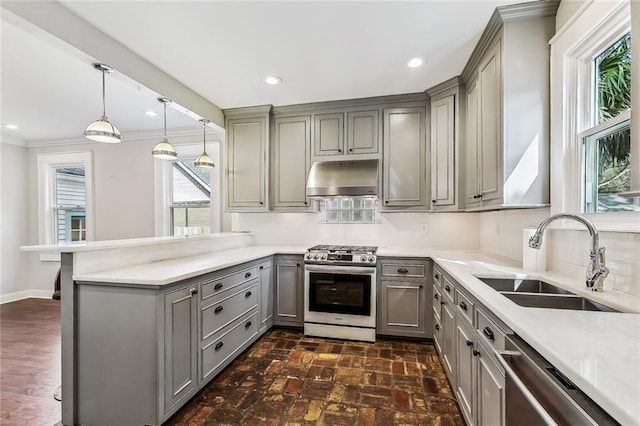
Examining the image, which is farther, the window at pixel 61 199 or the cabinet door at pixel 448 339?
the window at pixel 61 199

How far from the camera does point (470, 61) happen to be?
251 centimetres

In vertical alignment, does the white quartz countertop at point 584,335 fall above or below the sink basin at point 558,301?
above

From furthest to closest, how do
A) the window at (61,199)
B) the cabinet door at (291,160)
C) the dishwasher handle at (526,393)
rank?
the window at (61,199)
the cabinet door at (291,160)
the dishwasher handle at (526,393)

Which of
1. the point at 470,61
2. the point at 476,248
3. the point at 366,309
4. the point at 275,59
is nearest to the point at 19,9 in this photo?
the point at 275,59

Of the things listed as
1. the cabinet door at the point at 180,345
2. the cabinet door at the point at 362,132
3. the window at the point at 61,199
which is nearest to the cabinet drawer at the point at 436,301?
the cabinet door at the point at 362,132

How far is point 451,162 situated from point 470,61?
96 centimetres

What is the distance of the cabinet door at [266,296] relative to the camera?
3.07 m

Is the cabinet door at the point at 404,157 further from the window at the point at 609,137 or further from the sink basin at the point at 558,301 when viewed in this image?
the sink basin at the point at 558,301

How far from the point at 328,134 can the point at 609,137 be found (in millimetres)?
2521

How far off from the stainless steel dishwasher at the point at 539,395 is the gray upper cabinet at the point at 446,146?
214 centimetres

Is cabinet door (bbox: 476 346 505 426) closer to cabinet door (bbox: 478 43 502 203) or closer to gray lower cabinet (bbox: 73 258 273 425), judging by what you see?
cabinet door (bbox: 478 43 502 203)

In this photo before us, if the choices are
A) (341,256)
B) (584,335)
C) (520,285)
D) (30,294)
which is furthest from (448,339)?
(30,294)

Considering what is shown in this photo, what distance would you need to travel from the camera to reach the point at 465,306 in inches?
68.9

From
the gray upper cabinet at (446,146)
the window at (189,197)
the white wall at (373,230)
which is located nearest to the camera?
the gray upper cabinet at (446,146)
